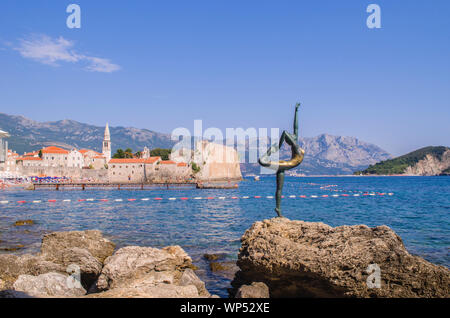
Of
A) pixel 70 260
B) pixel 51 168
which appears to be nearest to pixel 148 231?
pixel 70 260

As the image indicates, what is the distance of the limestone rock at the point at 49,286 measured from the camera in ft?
23.1

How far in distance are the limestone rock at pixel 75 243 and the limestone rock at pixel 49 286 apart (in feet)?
9.06

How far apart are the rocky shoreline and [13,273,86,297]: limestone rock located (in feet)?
0.06

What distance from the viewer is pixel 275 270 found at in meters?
6.89

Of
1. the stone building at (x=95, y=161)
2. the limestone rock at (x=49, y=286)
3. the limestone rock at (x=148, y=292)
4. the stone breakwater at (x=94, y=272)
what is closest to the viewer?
the limestone rock at (x=148, y=292)

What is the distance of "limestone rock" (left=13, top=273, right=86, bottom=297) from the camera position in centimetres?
703

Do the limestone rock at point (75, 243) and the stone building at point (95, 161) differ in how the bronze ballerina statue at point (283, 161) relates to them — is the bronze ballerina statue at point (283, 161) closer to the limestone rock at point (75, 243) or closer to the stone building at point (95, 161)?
the limestone rock at point (75, 243)

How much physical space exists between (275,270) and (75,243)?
6.86 meters

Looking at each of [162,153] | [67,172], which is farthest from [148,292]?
[162,153]

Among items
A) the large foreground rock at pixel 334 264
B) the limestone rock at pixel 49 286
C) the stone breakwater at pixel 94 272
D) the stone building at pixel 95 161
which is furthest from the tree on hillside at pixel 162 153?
the large foreground rock at pixel 334 264
